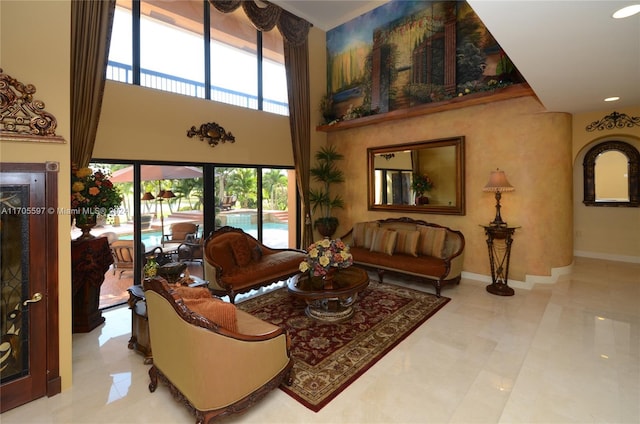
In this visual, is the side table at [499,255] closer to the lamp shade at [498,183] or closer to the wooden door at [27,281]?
the lamp shade at [498,183]

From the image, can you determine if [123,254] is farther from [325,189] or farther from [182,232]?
[325,189]

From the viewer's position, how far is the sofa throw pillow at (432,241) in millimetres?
4934

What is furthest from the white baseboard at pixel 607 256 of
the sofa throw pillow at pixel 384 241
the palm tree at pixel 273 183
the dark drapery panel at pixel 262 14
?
the dark drapery panel at pixel 262 14

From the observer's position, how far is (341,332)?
3.38 m

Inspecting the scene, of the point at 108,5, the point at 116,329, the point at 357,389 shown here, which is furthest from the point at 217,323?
the point at 108,5

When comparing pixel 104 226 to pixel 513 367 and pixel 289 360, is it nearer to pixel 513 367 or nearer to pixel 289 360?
pixel 289 360

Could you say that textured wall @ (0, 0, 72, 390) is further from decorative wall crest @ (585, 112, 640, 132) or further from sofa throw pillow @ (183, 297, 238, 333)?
decorative wall crest @ (585, 112, 640, 132)

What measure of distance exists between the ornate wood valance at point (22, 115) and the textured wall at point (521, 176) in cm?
555

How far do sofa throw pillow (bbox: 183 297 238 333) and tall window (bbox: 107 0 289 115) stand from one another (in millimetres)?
3913

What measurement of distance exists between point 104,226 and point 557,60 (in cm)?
595

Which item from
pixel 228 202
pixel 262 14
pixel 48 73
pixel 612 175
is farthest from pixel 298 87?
pixel 612 175

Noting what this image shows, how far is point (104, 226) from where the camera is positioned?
4320mm

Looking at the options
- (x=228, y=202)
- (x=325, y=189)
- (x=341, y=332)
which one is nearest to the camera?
(x=341, y=332)

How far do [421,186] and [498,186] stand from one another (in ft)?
4.89
